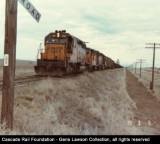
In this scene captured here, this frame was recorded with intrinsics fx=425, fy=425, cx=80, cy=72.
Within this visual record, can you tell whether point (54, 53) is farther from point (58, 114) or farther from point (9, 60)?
point (9, 60)

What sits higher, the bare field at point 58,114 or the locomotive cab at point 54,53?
the locomotive cab at point 54,53

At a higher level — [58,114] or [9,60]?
[9,60]

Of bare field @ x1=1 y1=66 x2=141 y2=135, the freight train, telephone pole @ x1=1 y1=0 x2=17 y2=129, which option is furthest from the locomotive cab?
telephone pole @ x1=1 y1=0 x2=17 y2=129

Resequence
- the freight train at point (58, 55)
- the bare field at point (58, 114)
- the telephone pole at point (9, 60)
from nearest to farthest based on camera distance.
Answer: the telephone pole at point (9, 60)
the bare field at point (58, 114)
the freight train at point (58, 55)

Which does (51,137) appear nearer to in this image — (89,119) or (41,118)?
(41,118)

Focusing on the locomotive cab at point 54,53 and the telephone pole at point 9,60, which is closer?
the telephone pole at point 9,60

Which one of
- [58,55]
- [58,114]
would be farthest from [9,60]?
[58,55]

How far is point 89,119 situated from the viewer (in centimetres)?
1831

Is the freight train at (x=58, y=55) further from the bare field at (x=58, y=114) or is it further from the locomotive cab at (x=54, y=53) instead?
the bare field at (x=58, y=114)

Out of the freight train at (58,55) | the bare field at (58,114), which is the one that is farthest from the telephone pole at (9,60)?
the freight train at (58,55)

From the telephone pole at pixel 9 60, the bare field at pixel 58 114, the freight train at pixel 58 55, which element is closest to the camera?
the telephone pole at pixel 9 60

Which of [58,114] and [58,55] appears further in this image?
[58,55]

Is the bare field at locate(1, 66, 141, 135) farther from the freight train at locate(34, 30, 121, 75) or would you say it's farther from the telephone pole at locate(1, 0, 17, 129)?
the freight train at locate(34, 30, 121, 75)

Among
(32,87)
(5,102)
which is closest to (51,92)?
(32,87)
